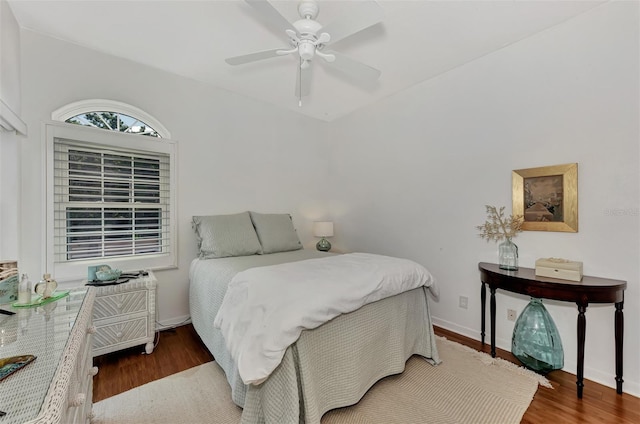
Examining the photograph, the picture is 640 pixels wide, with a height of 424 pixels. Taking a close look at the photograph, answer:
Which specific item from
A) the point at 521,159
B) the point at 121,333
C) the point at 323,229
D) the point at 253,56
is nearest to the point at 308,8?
the point at 253,56

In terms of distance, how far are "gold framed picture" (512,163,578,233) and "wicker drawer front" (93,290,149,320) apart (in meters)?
3.32

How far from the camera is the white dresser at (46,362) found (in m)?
0.65

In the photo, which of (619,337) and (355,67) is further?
(355,67)

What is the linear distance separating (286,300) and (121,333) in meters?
1.71

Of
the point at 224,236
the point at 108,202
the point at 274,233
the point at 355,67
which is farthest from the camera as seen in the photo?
the point at 274,233

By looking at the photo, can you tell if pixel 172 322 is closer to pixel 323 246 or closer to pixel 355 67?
pixel 323 246

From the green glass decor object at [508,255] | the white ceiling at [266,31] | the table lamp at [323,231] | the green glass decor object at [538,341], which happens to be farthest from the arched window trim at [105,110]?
the green glass decor object at [538,341]

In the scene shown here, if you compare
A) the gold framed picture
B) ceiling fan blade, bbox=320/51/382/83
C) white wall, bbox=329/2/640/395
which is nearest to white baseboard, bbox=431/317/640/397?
white wall, bbox=329/2/640/395

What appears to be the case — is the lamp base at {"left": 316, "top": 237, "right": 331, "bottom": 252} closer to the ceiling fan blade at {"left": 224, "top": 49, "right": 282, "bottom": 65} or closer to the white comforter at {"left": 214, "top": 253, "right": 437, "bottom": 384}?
the white comforter at {"left": 214, "top": 253, "right": 437, "bottom": 384}

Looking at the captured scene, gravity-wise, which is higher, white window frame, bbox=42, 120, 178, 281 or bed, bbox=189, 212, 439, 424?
white window frame, bbox=42, 120, 178, 281

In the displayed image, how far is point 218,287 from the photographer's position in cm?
215

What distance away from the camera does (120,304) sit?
2268mm

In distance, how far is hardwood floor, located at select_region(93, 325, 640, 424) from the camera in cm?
169

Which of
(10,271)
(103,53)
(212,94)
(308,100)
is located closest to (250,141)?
(212,94)
